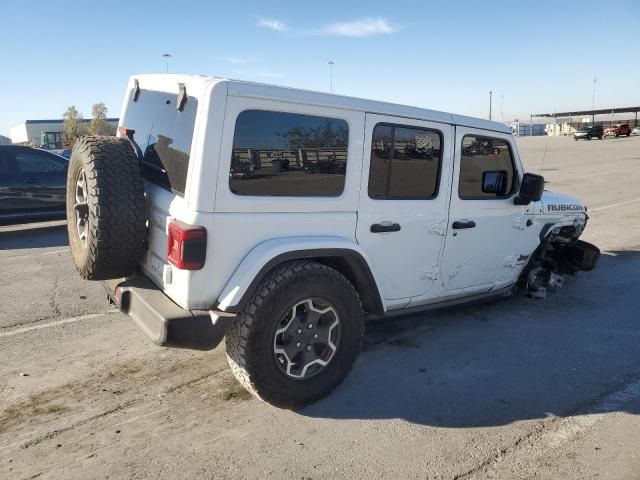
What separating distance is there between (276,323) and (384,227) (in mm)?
1045

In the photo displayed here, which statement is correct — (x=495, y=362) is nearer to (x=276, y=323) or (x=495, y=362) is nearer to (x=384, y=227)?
(x=384, y=227)

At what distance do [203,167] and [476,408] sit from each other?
7.59ft

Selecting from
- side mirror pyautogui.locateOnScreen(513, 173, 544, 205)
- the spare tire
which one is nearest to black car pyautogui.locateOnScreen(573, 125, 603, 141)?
side mirror pyautogui.locateOnScreen(513, 173, 544, 205)

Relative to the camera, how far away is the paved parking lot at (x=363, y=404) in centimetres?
279

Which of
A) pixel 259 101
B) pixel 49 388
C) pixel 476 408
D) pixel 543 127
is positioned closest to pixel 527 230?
pixel 476 408

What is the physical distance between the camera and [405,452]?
2.89 meters

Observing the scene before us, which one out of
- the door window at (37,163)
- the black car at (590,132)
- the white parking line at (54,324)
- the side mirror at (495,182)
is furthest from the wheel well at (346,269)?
the black car at (590,132)

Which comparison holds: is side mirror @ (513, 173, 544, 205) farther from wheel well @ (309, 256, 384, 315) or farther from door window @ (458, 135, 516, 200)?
wheel well @ (309, 256, 384, 315)

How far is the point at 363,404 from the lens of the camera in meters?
3.39

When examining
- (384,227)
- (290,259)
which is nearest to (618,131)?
(384,227)

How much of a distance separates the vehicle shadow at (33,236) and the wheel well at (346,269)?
20.4ft

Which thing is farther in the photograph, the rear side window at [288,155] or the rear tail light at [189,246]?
the rear side window at [288,155]

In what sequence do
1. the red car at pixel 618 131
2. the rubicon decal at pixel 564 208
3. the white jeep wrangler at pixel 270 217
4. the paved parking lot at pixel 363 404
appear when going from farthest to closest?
the red car at pixel 618 131 < the rubicon decal at pixel 564 208 < the white jeep wrangler at pixel 270 217 < the paved parking lot at pixel 363 404

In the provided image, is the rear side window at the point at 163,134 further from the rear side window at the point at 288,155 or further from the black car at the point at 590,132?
the black car at the point at 590,132
